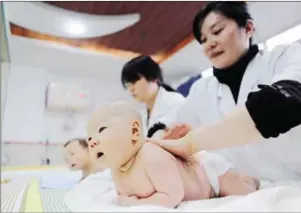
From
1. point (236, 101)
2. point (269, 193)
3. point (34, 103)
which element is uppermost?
point (34, 103)

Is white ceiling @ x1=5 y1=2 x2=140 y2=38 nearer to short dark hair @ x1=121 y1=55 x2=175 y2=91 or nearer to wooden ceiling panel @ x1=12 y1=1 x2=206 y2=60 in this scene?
wooden ceiling panel @ x1=12 y1=1 x2=206 y2=60

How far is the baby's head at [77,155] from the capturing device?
134cm

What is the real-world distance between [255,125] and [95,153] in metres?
0.28

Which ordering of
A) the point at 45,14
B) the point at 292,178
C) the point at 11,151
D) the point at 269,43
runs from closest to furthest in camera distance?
1. the point at 292,178
2. the point at 269,43
3. the point at 45,14
4. the point at 11,151

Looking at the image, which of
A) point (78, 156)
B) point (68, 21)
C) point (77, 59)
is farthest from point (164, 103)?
point (77, 59)

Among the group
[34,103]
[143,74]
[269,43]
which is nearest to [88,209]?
[269,43]

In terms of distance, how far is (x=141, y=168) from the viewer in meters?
0.50

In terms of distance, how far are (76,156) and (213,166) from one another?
94 centimetres

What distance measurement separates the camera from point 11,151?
2713mm

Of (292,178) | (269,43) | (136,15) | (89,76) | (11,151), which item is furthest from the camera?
(89,76)

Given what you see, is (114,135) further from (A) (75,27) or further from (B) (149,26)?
(B) (149,26)

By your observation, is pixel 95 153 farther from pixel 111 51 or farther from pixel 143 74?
pixel 111 51

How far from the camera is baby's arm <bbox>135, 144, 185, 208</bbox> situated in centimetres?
44

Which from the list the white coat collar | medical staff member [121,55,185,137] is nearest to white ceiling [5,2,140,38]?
medical staff member [121,55,185,137]
